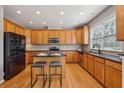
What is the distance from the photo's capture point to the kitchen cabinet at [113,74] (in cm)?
292

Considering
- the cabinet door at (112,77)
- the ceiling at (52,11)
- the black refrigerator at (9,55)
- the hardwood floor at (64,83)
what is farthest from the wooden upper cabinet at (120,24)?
the black refrigerator at (9,55)

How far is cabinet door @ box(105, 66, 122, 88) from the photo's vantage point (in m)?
2.95

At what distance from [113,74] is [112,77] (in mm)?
102

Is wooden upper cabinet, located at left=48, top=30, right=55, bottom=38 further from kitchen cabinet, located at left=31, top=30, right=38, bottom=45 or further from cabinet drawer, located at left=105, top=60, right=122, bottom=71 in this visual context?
cabinet drawer, located at left=105, top=60, right=122, bottom=71

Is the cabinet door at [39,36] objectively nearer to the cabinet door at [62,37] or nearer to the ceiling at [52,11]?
the cabinet door at [62,37]

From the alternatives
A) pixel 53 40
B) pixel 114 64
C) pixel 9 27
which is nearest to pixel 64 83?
pixel 114 64

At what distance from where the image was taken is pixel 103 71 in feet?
12.8

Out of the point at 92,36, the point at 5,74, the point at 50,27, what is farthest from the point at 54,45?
the point at 5,74

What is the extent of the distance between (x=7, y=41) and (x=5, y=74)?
45.8 inches

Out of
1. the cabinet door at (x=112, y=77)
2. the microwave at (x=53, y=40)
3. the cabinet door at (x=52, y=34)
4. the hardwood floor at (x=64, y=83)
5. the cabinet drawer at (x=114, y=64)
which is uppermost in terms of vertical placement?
the cabinet door at (x=52, y=34)

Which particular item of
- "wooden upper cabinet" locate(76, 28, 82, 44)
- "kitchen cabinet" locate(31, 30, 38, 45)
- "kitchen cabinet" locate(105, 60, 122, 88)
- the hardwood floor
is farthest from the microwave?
"kitchen cabinet" locate(105, 60, 122, 88)

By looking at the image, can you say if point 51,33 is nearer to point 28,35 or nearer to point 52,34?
point 52,34

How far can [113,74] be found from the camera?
3.21m
